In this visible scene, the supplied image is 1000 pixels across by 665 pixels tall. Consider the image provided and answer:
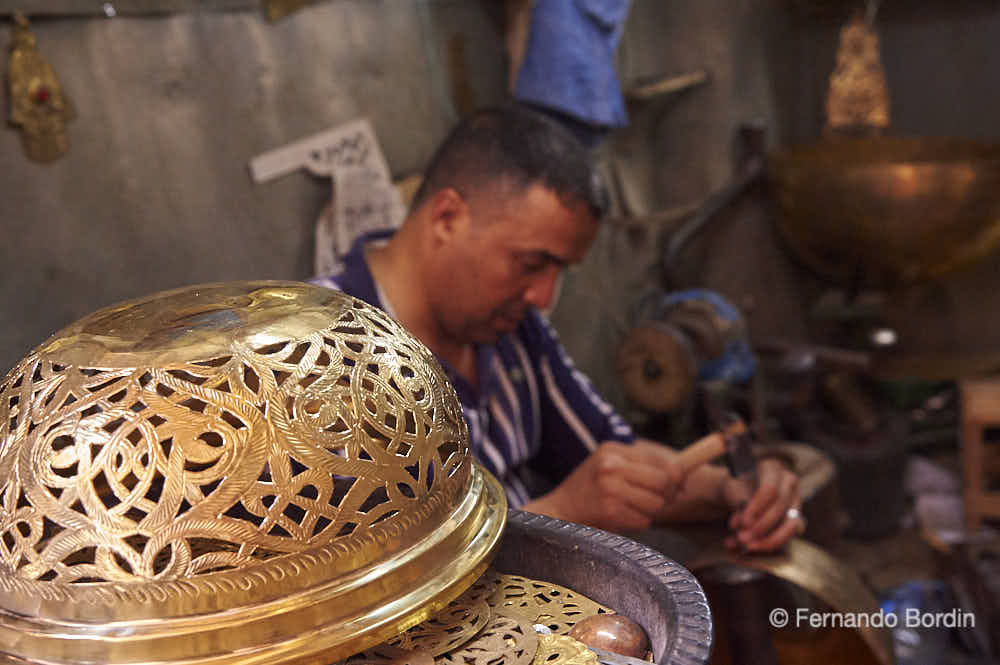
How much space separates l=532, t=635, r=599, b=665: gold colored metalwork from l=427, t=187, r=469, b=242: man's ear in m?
1.35

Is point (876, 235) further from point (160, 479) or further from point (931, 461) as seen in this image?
point (160, 479)

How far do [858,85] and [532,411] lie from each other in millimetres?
4109

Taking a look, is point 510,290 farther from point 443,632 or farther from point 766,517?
point 443,632

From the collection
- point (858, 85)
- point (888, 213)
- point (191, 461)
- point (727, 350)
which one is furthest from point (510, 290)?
point (858, 85)

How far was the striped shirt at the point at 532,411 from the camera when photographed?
2.40m

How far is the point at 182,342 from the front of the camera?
92 centimetres

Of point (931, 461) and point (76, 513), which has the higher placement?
point (76, 513)

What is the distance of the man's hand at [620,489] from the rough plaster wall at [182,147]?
51.3 inches

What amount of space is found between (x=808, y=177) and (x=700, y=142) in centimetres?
71

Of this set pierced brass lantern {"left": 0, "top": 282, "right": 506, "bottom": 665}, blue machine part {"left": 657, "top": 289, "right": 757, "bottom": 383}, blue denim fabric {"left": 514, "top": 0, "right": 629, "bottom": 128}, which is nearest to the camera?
pierced brass lantern {"left": 0, "top": 282, "right": 506, "bottom": 665}

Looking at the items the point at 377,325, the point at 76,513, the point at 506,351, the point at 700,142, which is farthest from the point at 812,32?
the point at 76,513

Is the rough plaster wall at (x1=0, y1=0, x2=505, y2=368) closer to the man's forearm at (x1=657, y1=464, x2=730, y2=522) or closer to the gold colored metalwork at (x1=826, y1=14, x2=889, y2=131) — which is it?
the man's forearm at (x1=657, y1=464, x2=730, y2=522)

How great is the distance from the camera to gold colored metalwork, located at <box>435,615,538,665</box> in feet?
3.09

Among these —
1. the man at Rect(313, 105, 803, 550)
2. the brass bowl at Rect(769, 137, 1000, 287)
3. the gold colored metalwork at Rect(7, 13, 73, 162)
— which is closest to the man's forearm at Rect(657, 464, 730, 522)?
the man at Rect(313, 105, 803, 550)
